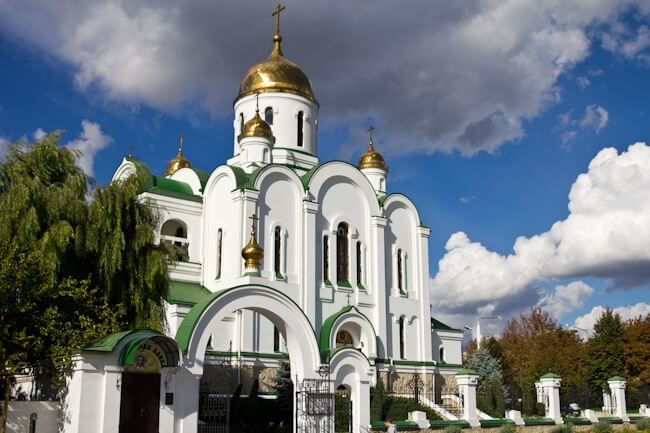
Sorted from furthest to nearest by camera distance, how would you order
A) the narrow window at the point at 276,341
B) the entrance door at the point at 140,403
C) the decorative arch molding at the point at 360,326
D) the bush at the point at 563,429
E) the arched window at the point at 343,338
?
the arched window at the point at 343,338 → the decorative arch molding at the point at 360,326 → the narrow window at the point at 276,341 → the bush at the point at 563,429 → the entrance door at the point at 140,403

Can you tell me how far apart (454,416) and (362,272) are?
655 centimetres

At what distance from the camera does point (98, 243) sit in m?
17.1

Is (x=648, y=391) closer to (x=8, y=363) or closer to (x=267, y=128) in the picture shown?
(x=267, y=128)

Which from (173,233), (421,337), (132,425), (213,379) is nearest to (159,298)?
(132,425)

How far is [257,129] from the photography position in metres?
28.3

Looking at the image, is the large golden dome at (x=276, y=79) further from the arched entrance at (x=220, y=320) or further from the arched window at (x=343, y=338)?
the arched entrance at (x=220, y=320)

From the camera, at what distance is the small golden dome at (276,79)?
31016mm

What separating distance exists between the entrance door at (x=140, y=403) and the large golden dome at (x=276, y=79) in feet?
58.3

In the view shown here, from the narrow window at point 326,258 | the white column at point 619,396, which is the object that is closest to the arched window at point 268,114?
the narrow window at point 326,258

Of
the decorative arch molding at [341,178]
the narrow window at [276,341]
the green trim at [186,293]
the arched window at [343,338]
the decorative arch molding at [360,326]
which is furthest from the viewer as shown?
A: the decorative arch molding at [341,178]

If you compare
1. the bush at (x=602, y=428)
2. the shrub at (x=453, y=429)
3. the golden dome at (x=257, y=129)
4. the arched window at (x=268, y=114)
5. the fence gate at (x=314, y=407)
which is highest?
the arched window at (x=268, y=114)

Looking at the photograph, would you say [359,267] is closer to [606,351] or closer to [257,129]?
[257,129]

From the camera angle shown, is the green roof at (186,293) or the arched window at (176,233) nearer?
the green roof at (186,293)

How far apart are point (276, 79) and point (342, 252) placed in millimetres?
8221
